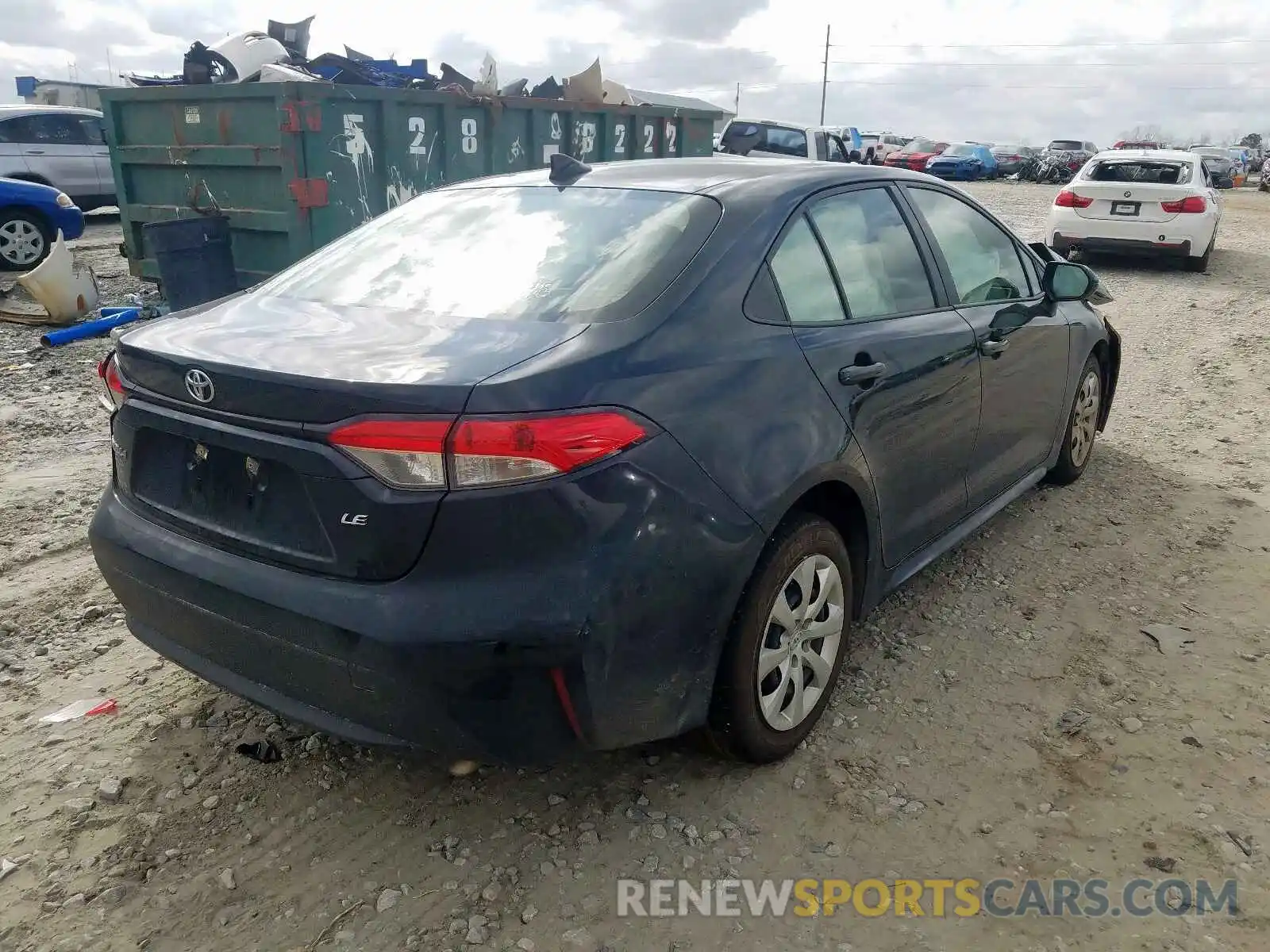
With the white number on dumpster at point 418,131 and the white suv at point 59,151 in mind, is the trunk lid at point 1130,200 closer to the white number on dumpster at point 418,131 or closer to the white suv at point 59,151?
the white number on dumpster at point 418,131

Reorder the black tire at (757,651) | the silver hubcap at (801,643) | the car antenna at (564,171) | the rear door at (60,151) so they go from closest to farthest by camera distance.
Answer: the black tire at (757,651) < the silver hubcap at (801,643) < the car antenna at (564,171) < the rear door at (60,151)

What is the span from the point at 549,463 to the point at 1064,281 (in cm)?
307

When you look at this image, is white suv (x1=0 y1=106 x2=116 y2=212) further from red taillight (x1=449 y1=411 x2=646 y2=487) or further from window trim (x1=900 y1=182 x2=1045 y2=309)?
red taillight (x1=449 y1=411 x2=646 y2=487)

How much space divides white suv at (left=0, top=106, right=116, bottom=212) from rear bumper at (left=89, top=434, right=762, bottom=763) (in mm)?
13138

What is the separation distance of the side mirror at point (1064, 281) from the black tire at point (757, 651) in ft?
6.80

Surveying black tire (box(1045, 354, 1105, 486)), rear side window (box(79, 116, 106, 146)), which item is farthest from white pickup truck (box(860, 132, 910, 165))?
black tire (box(1045, 354, 1105, 486))

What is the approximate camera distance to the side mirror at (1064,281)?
4.18 meters

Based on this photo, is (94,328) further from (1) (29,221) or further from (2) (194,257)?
(1) (29,221)

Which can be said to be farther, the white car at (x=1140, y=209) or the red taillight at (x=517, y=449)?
the white car at (x=1140, y=209)

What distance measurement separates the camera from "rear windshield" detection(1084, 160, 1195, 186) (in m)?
12.4

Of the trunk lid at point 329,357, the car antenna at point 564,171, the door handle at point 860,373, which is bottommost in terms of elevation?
the door handle at point 860,373

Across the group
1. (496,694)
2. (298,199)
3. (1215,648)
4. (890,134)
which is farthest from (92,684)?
(890,134)

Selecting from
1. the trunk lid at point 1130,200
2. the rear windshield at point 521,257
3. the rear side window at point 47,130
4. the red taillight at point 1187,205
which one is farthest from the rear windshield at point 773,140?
the rear windshield at point 521,257

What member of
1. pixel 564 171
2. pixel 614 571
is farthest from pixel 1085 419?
pixel 614 571
